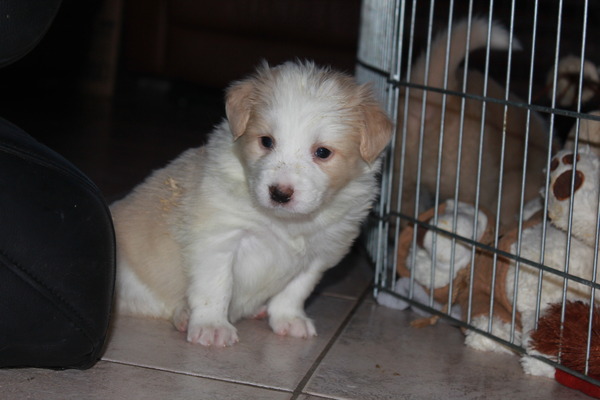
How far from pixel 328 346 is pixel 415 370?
0.28 metres

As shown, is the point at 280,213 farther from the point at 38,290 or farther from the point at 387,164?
the point at 387,164

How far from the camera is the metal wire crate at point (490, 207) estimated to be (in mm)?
2252

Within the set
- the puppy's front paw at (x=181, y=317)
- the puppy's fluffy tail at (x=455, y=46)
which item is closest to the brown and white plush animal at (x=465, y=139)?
the puppy's fluffy tail at (x=455, y=46)

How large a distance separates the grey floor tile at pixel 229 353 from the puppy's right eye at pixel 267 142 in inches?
22.3

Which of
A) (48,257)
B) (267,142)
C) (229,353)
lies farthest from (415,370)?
(48,257)

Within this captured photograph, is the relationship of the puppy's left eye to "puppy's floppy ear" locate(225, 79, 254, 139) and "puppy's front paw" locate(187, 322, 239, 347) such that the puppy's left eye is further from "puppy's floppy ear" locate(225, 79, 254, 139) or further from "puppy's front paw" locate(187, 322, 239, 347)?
"puppy's front paw" locate(187, 322, 239, 347)

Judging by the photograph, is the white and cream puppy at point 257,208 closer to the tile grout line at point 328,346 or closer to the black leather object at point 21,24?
the tile grout line at point 328,346

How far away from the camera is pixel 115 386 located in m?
1.90

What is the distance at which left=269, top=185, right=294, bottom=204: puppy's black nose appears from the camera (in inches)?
82.1

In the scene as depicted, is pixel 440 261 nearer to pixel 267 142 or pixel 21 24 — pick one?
pixel 267 142

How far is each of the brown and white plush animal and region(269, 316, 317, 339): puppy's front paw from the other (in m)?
0.90

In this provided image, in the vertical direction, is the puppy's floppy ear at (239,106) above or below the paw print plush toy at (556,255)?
above

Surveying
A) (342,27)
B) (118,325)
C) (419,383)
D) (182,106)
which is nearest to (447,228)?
(419,383)

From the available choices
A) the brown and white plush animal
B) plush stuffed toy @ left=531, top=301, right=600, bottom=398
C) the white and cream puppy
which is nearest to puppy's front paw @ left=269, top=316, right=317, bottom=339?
the white and cream puppy
